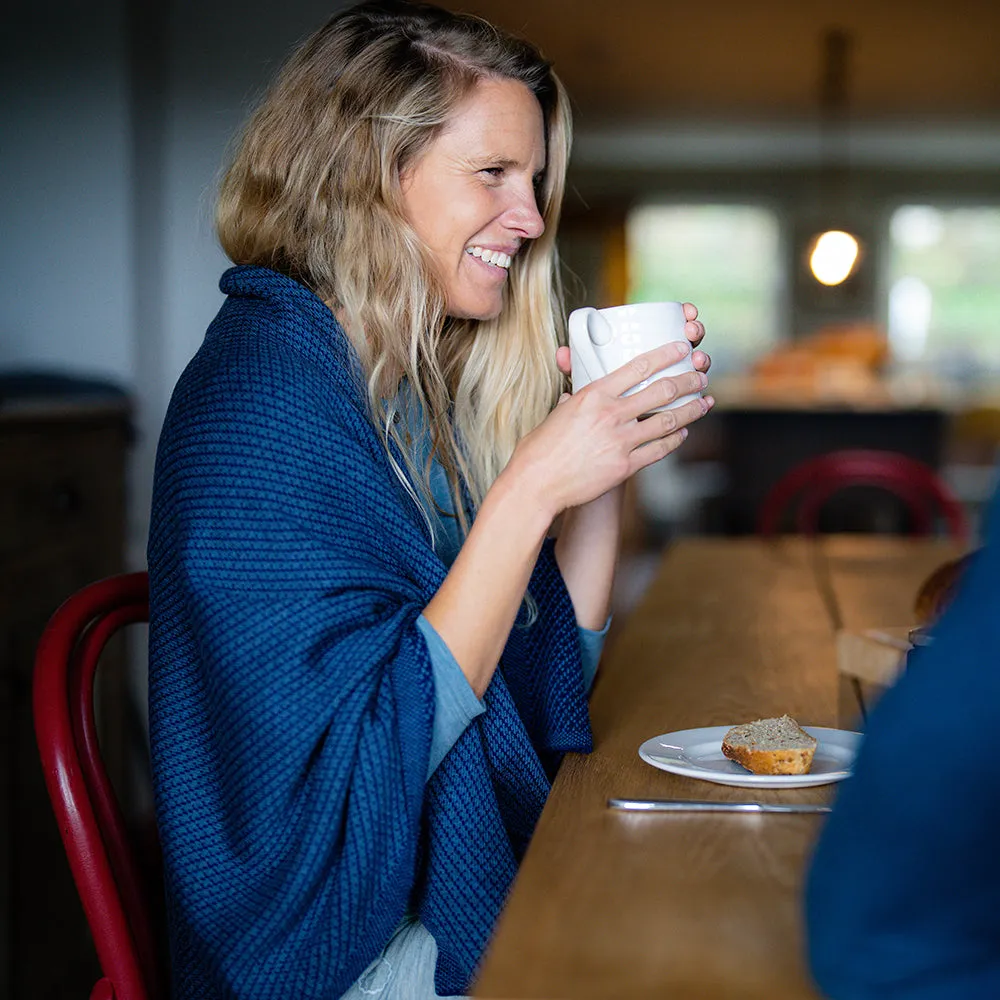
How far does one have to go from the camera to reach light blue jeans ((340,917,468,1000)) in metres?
1.03

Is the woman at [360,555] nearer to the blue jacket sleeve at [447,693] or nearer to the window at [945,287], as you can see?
the blue jacket sleeve at [447,693]

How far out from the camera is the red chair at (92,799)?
0.98 m

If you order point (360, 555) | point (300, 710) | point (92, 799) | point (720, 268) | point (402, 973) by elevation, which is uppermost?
point (720, 268)

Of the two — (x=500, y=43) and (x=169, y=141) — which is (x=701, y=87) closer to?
(x=169, y=141)

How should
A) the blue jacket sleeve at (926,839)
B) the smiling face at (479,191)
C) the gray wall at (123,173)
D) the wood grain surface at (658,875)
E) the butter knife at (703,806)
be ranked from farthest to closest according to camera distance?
the gray wall at (123,173)
the smiling face at (479,191)
the butter knife at (703,806)
the wood grain surface at (658,875)
the blue jacket sleeve at (926,839)

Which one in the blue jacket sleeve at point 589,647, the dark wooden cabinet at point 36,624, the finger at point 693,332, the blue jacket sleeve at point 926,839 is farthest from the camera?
the dark wooden cabinet at point 36,624

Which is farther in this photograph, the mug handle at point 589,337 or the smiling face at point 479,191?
the smiling face at point 479,191

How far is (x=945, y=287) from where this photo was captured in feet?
30.9

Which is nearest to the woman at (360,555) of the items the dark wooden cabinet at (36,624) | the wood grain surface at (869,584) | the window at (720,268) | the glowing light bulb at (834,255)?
the wood grain surface at (869,584)

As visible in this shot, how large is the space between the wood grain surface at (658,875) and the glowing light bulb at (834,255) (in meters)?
2.86

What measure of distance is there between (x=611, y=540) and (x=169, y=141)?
1.76 meters

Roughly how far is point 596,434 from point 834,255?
11.0ft

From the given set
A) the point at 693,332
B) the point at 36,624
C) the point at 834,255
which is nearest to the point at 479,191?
the point at 693,332

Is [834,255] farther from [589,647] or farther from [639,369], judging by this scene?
[639,369]
